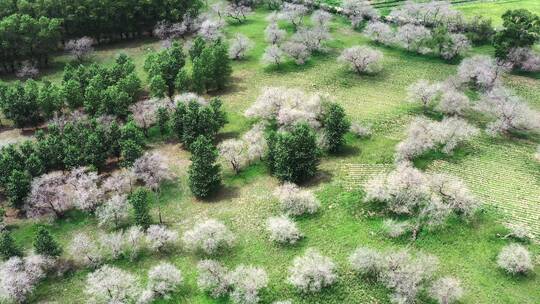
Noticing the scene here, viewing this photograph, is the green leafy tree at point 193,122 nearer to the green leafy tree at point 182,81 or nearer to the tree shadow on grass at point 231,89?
the green leafy tree at point 182,81

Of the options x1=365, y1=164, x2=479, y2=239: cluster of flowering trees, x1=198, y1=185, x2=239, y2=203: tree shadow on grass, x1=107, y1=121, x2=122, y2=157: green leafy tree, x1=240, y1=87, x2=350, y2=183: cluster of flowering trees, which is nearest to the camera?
x1=365, y1=164, x2=479, y2=239: cluster of flowering trees

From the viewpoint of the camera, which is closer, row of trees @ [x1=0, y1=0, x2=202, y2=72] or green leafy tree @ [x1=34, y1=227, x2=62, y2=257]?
green leafy tree @ [x1=34, y1=227, x2=62, y2=257]

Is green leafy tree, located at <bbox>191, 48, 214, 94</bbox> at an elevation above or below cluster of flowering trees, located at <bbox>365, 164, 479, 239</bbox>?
above

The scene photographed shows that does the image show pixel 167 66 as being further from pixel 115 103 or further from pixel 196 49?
pixel 115 103

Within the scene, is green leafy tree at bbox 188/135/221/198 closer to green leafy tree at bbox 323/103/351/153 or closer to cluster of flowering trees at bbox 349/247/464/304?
green leafy tree at bbox 323/103/351/153

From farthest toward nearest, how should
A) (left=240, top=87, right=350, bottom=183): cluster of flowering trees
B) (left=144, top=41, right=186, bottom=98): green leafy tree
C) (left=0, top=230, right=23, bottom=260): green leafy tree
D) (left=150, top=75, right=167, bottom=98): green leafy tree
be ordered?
(left=144, top=41, right=186, bottom=98): green leafy tree < (left=150, top=75, right=167, bottom=98): green leafy tree < (left=240, top=87, right=350, bottom=183): cluster of flowering trees < (left=0, top=230, right=23, bottom=260): green leafy tree

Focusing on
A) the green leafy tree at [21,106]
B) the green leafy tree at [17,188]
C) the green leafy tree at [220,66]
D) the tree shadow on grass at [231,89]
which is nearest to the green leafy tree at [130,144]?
the green leafy tree at [17,188]

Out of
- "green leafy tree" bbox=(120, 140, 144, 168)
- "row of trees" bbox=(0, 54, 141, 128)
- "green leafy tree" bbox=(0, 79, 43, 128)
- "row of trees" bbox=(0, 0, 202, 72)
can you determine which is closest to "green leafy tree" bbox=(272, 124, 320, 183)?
"green leafy tree" bbox=(120, 140, 144, 168)
